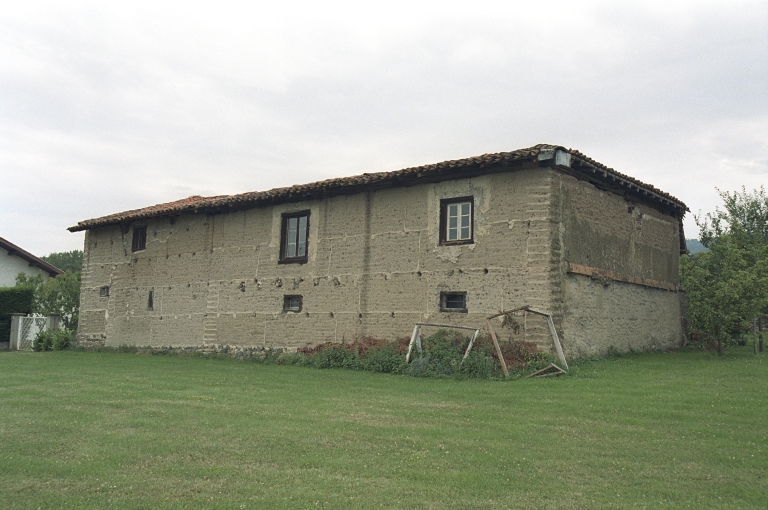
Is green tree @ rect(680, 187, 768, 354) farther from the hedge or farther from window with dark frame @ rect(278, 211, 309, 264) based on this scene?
the hedge

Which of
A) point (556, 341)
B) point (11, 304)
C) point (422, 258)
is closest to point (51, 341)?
point (11, 304)

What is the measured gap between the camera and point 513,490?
601 centimetres

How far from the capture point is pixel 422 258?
54.7 ft

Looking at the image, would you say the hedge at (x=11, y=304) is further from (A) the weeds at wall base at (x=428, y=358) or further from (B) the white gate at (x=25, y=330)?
(A) the weeds at wall base at (x=428, y=358)

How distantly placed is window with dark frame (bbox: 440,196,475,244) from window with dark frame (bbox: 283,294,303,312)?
5130mm

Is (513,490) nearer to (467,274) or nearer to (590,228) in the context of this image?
(467,274)

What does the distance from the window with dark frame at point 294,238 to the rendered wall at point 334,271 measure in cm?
21

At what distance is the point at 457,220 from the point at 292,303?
5.99 meters

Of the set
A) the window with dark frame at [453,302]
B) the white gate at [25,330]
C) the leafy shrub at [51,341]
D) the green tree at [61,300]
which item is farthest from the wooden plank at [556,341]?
the green tree at [61,300]

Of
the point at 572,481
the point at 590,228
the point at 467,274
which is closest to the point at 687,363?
the point at 590,228

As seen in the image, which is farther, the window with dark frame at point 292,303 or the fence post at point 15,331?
the fence post at point 15,331

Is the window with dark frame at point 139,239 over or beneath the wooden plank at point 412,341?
over

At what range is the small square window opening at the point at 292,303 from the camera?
63.2 feet

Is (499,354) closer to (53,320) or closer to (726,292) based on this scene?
(726,292)
